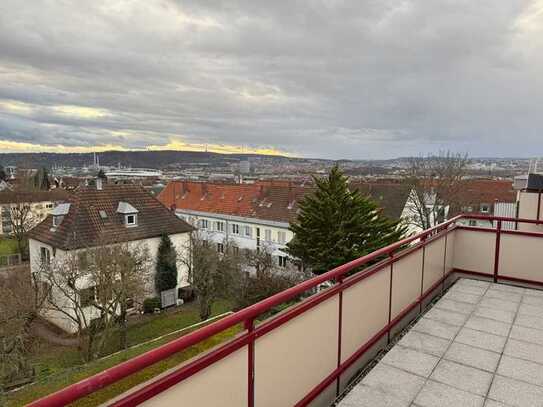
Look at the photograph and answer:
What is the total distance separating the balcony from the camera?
1856 millimetres

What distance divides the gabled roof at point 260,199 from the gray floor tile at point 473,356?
81.3 ft

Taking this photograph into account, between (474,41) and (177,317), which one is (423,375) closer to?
(474,41)

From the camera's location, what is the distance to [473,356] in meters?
3.70

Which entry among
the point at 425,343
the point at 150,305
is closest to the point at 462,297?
the point at 425,343

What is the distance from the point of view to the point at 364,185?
34750 mm

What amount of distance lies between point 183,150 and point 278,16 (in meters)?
88.5

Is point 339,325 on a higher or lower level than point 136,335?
higher

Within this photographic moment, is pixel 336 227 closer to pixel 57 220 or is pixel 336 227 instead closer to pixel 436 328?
pixel 436 328

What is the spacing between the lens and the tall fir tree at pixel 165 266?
23578 millimetres

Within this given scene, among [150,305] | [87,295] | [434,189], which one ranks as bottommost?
[150,305]

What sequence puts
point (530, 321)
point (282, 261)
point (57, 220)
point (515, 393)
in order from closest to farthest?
point (515, 393), point (530, 321), point (57, 220), point (282, 261)

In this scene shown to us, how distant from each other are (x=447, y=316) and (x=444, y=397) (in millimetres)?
1861

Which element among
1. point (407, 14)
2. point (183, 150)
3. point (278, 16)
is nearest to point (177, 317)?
point (278, 16)

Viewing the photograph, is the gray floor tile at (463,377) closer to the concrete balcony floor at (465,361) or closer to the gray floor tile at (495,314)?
the concrete balcony floor at (465,361)
